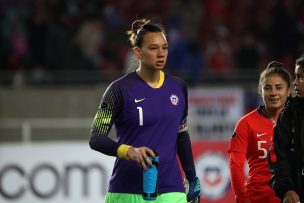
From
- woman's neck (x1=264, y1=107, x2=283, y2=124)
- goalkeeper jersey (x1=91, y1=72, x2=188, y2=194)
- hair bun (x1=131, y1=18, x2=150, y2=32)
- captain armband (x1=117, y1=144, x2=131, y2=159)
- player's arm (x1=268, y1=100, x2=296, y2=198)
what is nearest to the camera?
player's arm (x1=268, y1=100, x2=296, y2=198)

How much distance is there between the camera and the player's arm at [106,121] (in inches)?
270

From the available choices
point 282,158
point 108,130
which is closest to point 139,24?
point 108,130

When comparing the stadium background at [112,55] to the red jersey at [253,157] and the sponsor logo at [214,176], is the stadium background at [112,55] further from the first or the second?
the red jersey at [253,157]

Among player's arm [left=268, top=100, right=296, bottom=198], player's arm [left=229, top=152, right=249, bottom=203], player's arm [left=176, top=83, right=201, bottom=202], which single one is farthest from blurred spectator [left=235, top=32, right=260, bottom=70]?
→ player's arm [left=268, top=100, right=296, bottom=198]

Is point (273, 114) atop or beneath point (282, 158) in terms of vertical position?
atop

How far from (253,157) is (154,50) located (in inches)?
61.0

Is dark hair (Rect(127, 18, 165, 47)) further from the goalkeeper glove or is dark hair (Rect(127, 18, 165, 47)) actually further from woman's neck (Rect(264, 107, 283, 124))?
woman's neck (Rect(264, 107, 283, 124))

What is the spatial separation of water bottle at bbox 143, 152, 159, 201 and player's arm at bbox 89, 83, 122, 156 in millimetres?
325

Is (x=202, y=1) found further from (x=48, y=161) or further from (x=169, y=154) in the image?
(x=169, y=154)

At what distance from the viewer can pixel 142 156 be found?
650cm

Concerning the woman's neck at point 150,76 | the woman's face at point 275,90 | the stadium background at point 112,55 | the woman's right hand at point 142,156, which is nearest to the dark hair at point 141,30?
the woman's neck at point 150,76

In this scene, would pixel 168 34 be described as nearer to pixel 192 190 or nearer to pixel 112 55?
pixel 112 55

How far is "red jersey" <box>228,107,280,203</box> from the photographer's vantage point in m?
7.86

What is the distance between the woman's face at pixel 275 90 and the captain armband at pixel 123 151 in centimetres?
167
